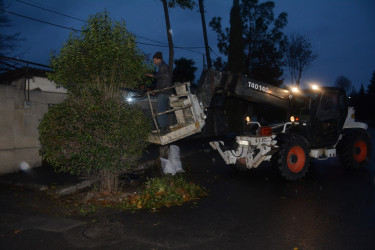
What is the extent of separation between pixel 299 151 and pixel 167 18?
41.4 feet

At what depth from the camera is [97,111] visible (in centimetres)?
550

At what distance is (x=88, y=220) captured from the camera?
16.0 ft

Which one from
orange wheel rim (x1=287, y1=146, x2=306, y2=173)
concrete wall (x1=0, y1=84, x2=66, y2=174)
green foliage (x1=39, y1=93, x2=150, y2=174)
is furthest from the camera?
concrete wall (x1=0, y1=84, x2=66, y2=174)

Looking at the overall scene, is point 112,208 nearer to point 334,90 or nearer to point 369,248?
point 369,248

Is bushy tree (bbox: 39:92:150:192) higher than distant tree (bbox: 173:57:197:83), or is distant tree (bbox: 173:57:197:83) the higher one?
distant tree (bbox: 173:57:197:83)

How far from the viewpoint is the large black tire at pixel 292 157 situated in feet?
24.3

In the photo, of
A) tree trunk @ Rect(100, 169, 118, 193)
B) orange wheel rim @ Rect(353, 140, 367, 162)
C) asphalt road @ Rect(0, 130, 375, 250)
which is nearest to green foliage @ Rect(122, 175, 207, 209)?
asphalt road @ Rect(0, 130, 375, 250)

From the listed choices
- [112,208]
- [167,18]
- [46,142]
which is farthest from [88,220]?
[167,18]

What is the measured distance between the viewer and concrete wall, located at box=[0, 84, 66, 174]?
8.24m

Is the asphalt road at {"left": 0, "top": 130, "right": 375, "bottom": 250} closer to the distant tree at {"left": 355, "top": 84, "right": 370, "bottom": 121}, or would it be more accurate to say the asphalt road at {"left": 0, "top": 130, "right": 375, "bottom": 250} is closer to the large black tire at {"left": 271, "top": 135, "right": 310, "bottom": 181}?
the large black tire at {"left": 271, "top": 135, "right": 310, "bottom": 181}

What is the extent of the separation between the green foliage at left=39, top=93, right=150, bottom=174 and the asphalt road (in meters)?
1.08

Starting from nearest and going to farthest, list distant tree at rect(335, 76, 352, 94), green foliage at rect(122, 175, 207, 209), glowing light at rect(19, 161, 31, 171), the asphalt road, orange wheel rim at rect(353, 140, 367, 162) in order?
1. the asphalt road
2. green foliage at rect(122, 175, 207, 209)
3. glowing light at rect(19, 161, 31, 171)
4. orange wheel rim at rect(353, 140, 367, 162)
5. distant tree at rect(335, 76, 352, 94)

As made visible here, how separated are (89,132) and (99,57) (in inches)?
62.1

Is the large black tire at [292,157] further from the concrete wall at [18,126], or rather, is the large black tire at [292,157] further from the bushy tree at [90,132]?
the concrete wall at [18,126]
